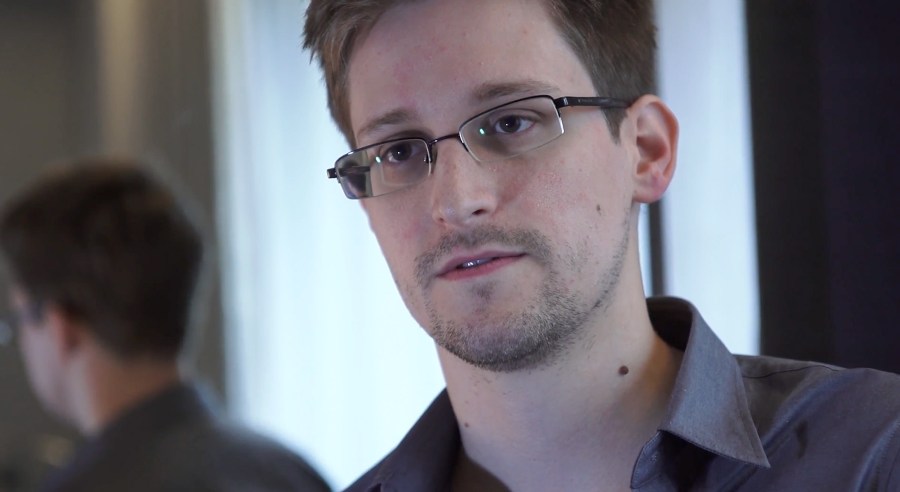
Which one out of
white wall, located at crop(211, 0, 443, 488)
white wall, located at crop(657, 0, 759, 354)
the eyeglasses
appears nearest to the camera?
the eyeglasses

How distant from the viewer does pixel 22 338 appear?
1.59m

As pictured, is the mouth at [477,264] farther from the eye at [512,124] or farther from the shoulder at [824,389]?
the shoulder at [824,389]

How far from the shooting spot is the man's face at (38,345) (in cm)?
156

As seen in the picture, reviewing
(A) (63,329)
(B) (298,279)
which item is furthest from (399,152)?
(B) (298,279)

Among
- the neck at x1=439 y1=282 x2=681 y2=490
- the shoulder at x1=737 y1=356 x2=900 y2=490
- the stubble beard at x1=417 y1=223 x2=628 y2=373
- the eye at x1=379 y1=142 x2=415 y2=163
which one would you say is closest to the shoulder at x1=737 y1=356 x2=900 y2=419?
the shoulder at x1=737 y1=356 x2=900 y2=490

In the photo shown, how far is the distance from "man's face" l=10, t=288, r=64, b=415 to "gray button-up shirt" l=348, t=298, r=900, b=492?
109cm

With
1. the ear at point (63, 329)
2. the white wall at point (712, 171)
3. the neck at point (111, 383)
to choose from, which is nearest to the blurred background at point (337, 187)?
the white wall at point (712, 171)

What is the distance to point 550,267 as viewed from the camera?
96cm

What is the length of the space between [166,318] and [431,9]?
0.82 meters

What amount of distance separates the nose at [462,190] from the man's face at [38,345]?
0.91 metres

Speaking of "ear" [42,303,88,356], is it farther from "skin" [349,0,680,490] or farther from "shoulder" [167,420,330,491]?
"skin" [349,0,680,490]

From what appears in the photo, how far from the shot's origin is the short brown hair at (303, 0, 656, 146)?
103 centimetres

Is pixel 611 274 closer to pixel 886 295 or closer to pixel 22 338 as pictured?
pixel 886 295

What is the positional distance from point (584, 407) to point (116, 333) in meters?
0.88
